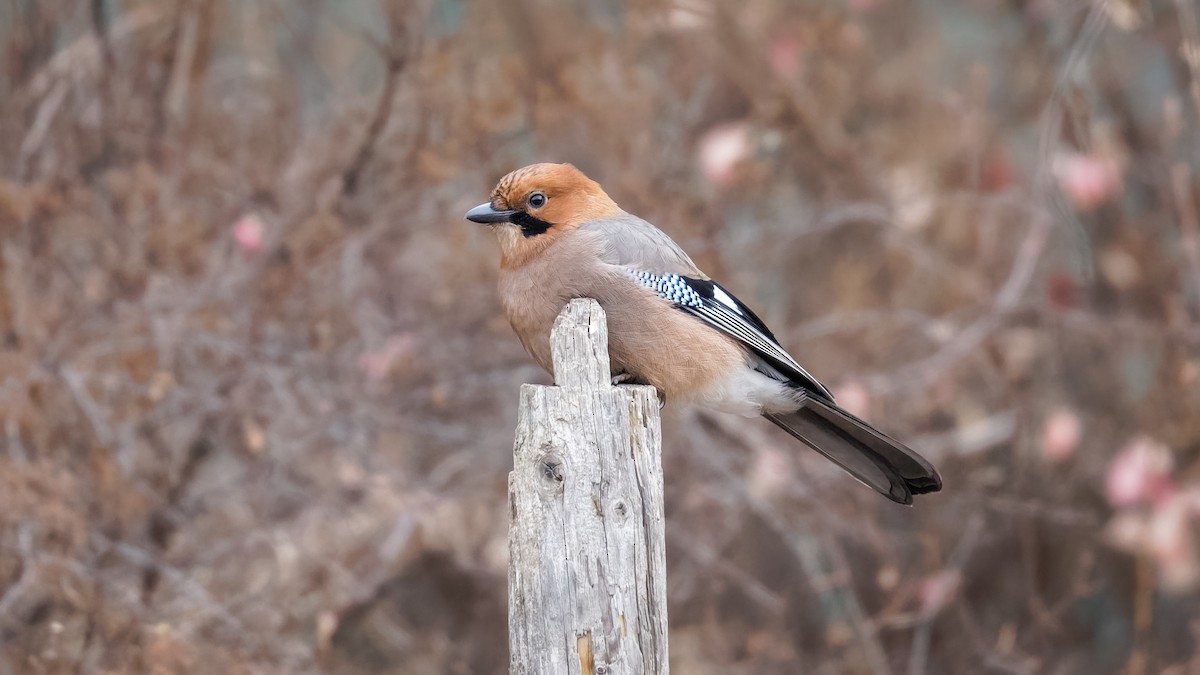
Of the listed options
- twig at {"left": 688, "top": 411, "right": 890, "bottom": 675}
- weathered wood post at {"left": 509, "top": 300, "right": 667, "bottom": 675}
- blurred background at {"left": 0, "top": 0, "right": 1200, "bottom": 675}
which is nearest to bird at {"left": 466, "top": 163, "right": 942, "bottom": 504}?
weathered wood post at {"left": 509, "top": 300, "right": 667, "bottom": 675}

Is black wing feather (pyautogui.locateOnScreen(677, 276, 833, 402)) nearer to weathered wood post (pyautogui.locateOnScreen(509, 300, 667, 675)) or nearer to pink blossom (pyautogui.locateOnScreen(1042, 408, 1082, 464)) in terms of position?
weathered wood post (pyautogui.locateOnScreen(509, 300, 667, 675))

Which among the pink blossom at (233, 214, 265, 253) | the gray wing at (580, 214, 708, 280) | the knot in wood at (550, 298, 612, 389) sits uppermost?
the pink blossom at (233, 214, 265, 253)

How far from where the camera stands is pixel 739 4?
6.78 meters

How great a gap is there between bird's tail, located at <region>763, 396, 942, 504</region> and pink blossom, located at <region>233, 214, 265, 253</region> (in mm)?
2519

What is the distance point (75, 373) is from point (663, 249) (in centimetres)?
255

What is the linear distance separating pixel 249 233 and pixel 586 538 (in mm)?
3144

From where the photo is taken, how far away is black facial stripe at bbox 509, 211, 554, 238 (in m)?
3.81

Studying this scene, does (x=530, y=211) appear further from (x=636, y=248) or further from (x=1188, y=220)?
(x=1188, y=220)

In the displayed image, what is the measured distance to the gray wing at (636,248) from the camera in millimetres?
3742

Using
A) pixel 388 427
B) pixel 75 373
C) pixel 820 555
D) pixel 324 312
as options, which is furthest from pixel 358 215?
pixel 820 555

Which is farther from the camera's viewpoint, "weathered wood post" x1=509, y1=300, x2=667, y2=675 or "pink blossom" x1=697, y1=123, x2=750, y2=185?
"pink blossom" x1=697, y1=123, x2=750, y2=185

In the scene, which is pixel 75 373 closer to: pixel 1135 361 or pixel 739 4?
pixel 739 4

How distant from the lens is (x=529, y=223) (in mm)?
3816

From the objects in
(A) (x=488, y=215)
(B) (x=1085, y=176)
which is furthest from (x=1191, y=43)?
(A) (x=488, y=215)
